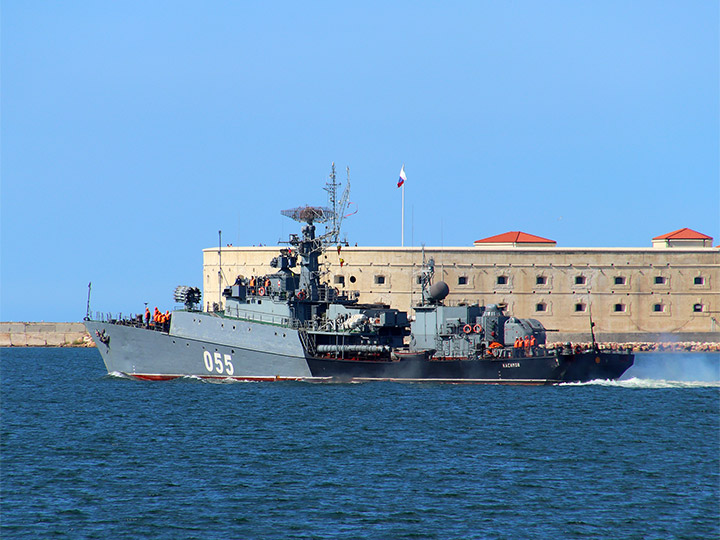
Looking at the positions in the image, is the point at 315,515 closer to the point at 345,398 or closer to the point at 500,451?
the point at 500,451

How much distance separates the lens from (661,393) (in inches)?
1967

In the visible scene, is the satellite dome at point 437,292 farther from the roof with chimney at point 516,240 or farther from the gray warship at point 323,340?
the roof with chimney at point 516,240

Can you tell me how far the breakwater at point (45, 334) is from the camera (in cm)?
11000

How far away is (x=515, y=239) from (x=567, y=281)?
815 centimetres

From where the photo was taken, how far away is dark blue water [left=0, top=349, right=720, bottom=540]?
22.2 metres

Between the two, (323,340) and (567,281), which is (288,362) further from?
(567,281)

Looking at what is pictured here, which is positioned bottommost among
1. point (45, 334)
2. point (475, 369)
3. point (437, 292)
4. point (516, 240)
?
point (475, 369)

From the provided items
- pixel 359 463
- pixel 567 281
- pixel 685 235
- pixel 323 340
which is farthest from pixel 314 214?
pixel 685 235

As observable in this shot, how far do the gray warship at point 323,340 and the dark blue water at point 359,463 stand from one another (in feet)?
4.14

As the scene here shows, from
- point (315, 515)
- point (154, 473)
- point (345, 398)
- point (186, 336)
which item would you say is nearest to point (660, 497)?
point (315, 515)

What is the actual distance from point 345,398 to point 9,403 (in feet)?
56.8

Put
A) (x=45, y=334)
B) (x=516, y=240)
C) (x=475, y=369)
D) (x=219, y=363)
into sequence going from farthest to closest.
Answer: (x=45, y=334), (x=516, y=240), (x=219, y=363), (x=475, y=369)

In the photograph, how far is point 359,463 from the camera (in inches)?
1130

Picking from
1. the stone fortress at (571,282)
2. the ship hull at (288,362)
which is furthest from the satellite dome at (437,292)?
the stone fortress at (571,282)
